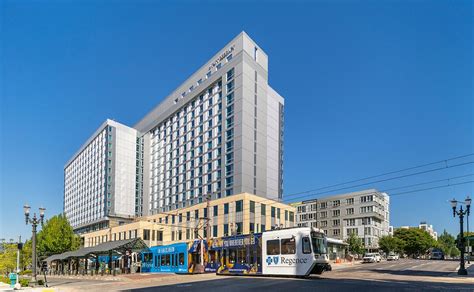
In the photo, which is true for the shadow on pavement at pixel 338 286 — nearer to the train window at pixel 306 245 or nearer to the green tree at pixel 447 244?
the train window at pixel 306 245

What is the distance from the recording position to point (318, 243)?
28.7 meters

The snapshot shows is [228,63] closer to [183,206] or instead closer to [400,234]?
[183,206]

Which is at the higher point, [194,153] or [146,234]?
[194,153]

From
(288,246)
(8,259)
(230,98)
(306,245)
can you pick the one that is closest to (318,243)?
(306,245)

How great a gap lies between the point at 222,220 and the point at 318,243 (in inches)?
1850

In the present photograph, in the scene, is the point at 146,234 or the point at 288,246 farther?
the point at 146,234

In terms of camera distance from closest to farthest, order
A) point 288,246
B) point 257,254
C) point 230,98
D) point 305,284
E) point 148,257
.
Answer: point 305,284 → point 288,246 → point 257,254 → point 148,257 → point 230,98

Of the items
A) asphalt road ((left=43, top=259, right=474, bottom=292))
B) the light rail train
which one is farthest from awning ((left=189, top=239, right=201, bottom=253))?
asphalt road ((left=43, top=259, right=474, bottom=292))

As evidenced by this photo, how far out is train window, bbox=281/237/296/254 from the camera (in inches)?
1147

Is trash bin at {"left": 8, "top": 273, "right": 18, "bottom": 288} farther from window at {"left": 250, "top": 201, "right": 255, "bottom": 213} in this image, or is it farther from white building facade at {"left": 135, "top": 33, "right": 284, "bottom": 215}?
white building facade at {"left": 135, "top": 33, "right": 284, "bottom": 215}

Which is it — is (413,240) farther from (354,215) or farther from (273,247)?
(273,247)

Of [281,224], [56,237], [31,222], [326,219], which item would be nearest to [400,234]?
[326,219]

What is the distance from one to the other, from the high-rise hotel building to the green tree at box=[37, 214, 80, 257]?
21892mm

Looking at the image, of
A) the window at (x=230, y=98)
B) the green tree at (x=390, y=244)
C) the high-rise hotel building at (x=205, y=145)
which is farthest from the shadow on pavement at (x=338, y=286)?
the green tree at (x=390, y=244)
